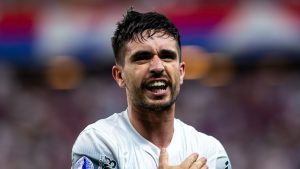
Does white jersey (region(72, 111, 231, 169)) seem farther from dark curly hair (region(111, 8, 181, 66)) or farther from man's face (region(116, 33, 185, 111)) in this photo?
dark curly hair (region(111, 8, 181, 66))

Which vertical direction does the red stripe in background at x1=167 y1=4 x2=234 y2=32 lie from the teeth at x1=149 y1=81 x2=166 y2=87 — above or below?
above

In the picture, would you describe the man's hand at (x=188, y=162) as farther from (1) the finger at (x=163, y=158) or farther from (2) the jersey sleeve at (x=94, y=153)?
(2) the jersey sleeve at (x=94, y=153)

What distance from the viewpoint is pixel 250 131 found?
526 inches

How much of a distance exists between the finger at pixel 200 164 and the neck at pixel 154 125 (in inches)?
11.5

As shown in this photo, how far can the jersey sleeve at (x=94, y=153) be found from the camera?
13.1 feet

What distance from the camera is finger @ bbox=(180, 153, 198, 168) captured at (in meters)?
3.94

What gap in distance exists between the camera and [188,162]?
3957 millimetres

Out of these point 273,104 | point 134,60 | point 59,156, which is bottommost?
point 59,156

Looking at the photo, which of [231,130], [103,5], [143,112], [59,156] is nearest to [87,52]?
[103,5]

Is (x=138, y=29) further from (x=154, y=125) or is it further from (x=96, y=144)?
(x=96, y=144)

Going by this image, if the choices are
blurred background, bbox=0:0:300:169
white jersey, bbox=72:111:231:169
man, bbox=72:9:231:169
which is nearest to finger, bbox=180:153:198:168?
man, bbox=72:9:231:169

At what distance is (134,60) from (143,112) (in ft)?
1.01

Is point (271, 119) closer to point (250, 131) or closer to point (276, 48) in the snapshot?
point (250, 131)

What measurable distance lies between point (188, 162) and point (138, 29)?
27.8 inches
